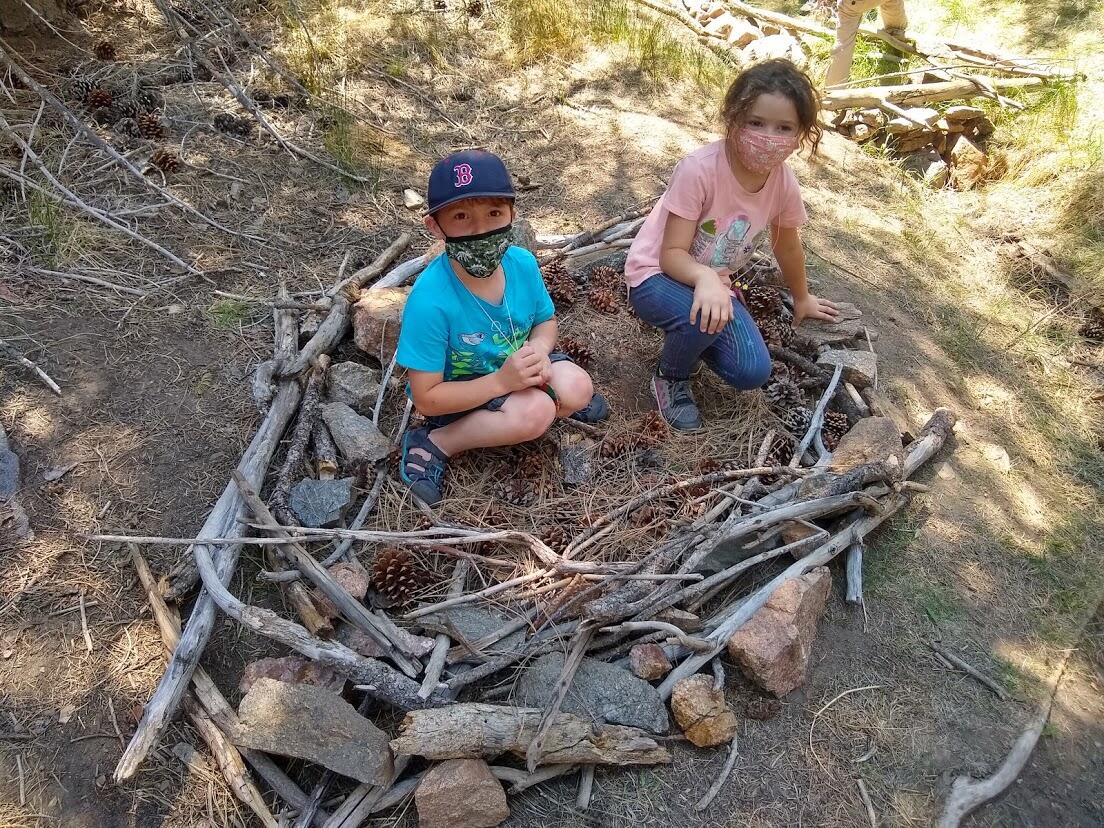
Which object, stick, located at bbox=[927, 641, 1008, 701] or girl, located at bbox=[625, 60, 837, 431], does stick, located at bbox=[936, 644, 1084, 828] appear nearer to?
stick, located at bbox=[927, 641, 1008, 701]

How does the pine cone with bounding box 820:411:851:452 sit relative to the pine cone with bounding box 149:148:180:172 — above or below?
below

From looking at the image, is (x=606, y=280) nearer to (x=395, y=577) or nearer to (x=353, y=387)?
(x=353, y=387)

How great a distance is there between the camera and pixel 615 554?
2.39 meters

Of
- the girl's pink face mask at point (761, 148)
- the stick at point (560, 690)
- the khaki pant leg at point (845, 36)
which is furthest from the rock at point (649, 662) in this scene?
the khaki pant leg at point (845, 36)

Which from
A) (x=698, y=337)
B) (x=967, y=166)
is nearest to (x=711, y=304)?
(x=698, y=337)

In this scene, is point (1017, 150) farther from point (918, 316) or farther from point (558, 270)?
point (558, 270)

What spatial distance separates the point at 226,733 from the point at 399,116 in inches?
160

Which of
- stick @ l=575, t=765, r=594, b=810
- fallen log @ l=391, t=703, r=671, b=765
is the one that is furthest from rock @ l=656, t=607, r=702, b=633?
stick @ l=575, t=765, r=594, b=810

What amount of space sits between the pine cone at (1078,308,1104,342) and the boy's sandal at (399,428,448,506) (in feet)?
11.8

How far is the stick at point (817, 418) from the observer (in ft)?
8.91

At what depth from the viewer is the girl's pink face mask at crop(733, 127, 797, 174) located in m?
2.38

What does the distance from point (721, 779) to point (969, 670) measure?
919 mm

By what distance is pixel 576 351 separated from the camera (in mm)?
3049

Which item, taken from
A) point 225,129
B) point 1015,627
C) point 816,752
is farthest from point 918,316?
point 225,129
